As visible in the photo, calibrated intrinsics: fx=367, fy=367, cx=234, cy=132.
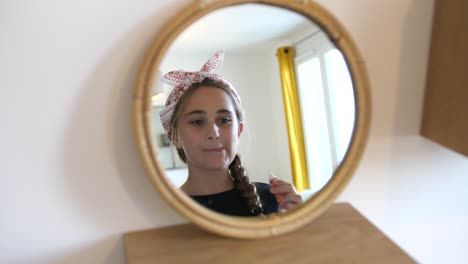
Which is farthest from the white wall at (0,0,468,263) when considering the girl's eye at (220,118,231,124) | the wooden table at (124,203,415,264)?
the girl's eye at (220,118,231,124)

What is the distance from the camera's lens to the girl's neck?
23.7 inches

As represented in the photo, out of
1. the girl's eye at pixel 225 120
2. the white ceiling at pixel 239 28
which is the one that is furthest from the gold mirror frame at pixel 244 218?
the girl's eye at pixel 225 120

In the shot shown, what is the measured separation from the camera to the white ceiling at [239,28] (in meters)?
0.58

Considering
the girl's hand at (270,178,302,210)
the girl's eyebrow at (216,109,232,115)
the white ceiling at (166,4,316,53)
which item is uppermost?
the white ceiling at (166,4,316,53)

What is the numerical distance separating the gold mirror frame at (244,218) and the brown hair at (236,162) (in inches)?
1.4

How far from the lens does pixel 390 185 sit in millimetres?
749

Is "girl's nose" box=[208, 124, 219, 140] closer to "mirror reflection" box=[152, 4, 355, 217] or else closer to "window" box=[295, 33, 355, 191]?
"mirror reflection" box=[152, 4, 355, 217]

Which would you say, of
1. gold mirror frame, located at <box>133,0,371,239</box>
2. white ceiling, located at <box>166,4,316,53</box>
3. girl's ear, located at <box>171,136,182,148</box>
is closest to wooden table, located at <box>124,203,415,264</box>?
gold mirror frame, located at <box>133,0,371,239</box>

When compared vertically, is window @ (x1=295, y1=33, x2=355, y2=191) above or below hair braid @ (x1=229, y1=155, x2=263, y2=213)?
above

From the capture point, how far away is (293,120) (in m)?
0.65

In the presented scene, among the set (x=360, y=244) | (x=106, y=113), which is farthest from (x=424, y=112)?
(x=106, y=113)

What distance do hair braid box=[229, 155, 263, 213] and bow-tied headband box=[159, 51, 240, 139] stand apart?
0.13 m

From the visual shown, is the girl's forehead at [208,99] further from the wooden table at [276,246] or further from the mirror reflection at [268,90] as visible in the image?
the wooden table at [276,246]

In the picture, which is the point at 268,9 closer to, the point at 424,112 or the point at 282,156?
the point at 282,156
